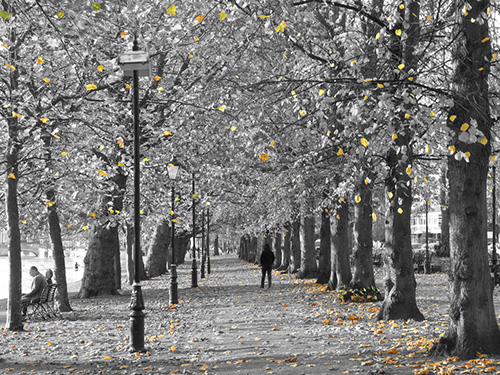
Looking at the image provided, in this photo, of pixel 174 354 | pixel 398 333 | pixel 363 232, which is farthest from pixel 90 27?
pixel 363 232

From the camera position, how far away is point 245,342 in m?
10.3

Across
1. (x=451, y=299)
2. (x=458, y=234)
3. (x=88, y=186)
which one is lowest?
(x=451, y=299)

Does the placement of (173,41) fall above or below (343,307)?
above

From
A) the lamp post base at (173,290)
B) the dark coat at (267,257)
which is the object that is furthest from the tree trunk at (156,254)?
the lamp post base at (173,290)

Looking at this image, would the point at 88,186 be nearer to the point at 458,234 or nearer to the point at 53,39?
the point at 53,39

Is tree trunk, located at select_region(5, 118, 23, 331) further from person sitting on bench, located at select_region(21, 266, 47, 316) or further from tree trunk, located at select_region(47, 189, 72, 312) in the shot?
tree trunk, located at select_region(47, 189, 72, 312)

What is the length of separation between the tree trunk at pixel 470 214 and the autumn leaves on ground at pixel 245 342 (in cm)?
34

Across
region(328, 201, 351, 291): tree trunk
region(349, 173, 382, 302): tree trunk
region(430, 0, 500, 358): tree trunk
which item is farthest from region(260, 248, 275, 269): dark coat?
region(430, 0, 500, 358): tree trunk

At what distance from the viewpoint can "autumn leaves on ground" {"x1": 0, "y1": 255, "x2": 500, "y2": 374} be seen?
7926 mm

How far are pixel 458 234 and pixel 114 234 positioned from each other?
1593 centimetres

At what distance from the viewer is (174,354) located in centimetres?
966

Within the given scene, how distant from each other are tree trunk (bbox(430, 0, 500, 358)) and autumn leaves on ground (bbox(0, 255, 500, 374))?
1.10ft

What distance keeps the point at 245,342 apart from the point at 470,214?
4654mm

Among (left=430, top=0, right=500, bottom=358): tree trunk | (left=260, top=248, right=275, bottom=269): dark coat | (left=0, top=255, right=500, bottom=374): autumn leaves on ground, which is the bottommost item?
(left=0, top=255, right=500, bottom=374): autumn leaves on ground
